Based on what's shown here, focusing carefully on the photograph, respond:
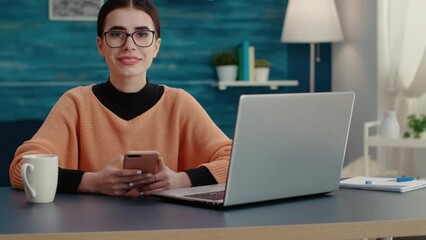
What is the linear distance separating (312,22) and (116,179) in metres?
3.33

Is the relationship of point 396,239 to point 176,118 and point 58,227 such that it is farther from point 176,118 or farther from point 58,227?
point 58,227

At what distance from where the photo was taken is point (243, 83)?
5316mm

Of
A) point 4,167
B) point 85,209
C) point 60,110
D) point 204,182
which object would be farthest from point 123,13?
point 4,167

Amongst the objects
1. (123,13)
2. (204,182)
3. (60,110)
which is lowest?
(204,182)

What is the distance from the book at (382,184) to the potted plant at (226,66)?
3152mm

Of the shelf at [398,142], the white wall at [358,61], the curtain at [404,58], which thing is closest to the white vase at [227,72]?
the white wall at [358,61]

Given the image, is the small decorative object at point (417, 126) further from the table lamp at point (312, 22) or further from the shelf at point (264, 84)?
the shelf at point (264, 84)

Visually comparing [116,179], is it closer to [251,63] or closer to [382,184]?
[382,184]

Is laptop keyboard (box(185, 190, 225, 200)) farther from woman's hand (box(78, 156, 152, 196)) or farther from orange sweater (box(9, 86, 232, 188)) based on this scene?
orange sweater (box(9, 86, 232, 188))

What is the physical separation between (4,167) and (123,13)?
6.01ft

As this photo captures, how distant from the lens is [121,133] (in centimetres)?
230

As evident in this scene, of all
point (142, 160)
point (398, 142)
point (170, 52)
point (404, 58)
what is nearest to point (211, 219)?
point (142, 160)

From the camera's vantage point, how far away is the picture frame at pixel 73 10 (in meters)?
5.27

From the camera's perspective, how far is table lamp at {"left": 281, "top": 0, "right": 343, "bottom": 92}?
5.15 meters
